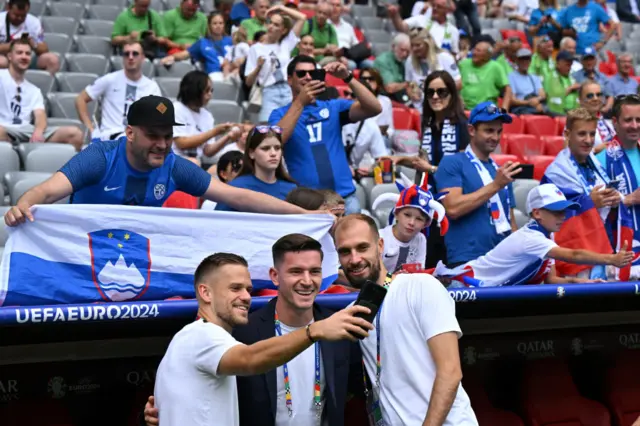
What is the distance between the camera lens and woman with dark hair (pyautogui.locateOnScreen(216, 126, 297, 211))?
5.94 metres

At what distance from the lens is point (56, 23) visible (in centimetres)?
1231

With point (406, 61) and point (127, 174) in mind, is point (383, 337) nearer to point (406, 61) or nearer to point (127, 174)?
point (127, 174)

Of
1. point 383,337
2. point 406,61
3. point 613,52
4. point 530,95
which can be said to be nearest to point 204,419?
point 383,337

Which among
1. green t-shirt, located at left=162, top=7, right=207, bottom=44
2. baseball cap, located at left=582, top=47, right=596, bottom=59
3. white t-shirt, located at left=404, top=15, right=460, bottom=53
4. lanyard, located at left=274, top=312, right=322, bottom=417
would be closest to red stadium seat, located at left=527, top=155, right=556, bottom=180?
white t-shirt, located at left=404, top=15, right=460, bottom=53

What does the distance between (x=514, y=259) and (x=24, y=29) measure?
7.15 metres

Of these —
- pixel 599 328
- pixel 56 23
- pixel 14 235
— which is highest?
pixel 56 23

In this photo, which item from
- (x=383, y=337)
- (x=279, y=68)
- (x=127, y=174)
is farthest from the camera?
(x=279, y=68)

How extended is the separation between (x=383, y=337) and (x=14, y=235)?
1.86 meters

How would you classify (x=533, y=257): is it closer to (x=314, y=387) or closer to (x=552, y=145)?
(x=314, y=387)

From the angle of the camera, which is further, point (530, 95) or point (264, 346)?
point (530, 95)

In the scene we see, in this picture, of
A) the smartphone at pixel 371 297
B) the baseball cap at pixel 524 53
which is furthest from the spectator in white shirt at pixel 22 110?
the baseball cap at pixel 524 53

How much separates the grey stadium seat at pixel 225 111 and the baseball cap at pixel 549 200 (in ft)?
16.7

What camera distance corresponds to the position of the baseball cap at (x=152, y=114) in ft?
16.3

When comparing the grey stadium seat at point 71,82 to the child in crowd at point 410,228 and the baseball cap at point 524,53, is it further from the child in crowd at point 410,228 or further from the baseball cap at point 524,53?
the child in crowd at point 410,228
